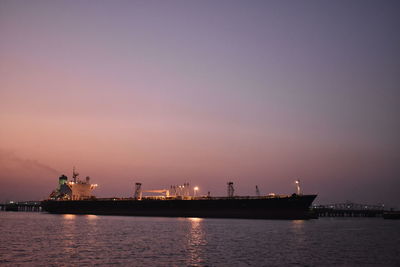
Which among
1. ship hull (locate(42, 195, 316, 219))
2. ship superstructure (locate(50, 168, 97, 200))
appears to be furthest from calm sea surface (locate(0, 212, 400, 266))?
ship superstructure (locate(50, 168, 97, 200))

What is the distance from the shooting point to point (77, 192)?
119 meters

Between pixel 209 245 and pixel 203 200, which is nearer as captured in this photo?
pixel 209 245

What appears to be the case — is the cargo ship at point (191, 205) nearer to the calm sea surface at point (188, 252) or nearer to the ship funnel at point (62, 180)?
the ship funnel at point (62, 180)

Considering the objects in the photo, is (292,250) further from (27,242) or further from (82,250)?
(27,242)

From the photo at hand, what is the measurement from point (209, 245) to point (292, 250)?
7077 millimetres

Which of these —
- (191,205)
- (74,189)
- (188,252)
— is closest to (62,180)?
(74,189)

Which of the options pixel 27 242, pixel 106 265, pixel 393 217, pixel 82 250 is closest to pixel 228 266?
pixel 106 265

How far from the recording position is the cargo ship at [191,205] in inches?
2955

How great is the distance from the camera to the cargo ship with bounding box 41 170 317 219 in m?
75.1

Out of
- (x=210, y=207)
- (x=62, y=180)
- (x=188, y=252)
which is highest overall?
(x=62, y=180)

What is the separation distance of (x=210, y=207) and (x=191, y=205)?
4.40 m

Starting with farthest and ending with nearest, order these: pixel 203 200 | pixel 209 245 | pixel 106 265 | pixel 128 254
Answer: pixel 203 200
pixel 209 245
pixel 128 254
pixel 106 265

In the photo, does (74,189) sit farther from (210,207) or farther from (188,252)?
(188,252)

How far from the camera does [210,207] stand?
274 ft
